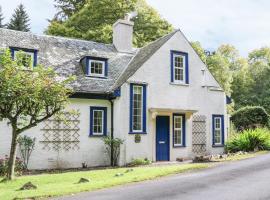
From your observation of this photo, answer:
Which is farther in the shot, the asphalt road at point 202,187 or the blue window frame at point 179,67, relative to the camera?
the blue window frame at point 179,67

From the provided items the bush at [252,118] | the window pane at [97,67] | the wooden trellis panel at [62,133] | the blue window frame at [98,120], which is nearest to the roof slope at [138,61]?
the window pane at [97,67]

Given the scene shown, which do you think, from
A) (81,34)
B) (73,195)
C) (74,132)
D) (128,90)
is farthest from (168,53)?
(81,34)

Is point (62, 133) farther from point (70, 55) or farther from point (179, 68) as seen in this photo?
point (179, 68)

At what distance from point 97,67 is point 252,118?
13.7m

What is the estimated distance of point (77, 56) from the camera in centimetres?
2261

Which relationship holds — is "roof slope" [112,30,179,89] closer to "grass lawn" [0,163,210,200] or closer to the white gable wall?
the white gable wall

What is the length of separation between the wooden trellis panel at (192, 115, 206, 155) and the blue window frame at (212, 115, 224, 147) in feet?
2.74

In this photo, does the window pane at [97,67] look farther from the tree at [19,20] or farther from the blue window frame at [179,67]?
the tree at [19,20]

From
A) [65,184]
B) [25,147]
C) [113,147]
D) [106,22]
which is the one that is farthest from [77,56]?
[106,22]

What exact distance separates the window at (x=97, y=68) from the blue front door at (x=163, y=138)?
4.39 metres

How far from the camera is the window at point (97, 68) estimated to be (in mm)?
21078

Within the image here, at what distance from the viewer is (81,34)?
35188mm

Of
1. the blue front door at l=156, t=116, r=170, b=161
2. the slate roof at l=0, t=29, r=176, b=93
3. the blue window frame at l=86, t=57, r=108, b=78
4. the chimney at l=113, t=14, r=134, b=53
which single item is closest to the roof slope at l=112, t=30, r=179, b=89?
the slate roof at l=0, t=29, r=176, b=93

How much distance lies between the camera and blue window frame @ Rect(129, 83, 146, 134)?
1977 centimetres
